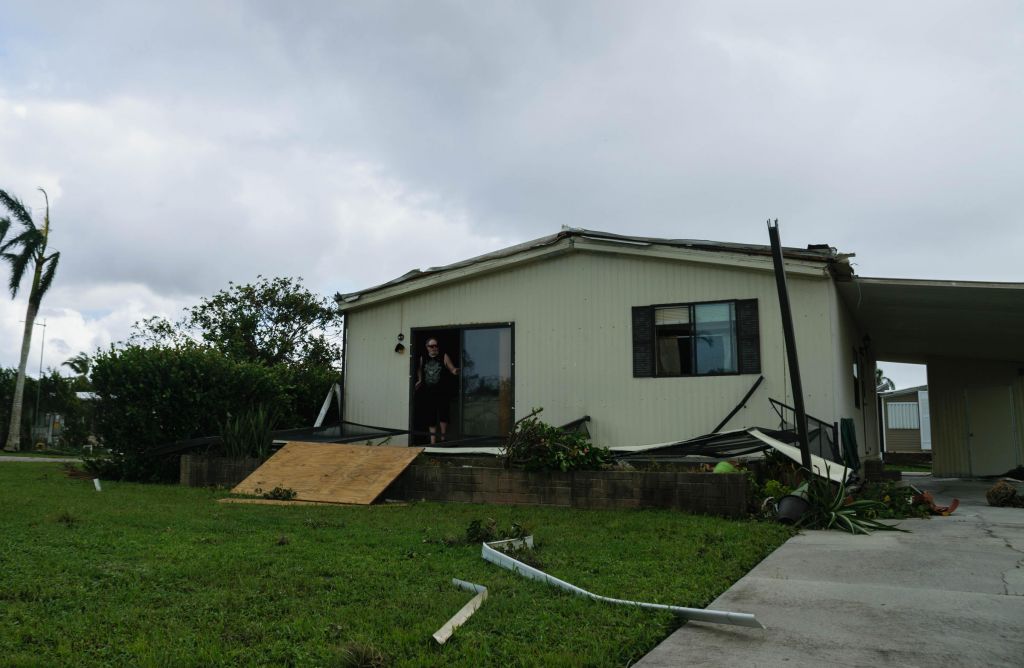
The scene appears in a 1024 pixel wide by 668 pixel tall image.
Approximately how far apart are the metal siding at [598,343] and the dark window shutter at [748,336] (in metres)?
0.08

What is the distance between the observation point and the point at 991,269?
1606cm

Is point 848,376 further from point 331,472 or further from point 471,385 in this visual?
point 331,472

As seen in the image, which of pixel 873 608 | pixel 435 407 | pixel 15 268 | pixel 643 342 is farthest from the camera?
pixel 15 268

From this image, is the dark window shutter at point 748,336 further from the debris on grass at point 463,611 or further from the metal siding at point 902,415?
the metal siding at point 902,415

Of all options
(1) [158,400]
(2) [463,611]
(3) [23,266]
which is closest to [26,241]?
(3) [23,266]

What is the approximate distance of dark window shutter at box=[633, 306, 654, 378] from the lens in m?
10.5

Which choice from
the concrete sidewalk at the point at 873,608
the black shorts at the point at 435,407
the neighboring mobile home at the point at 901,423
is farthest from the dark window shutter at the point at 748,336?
the neighboring mobile home at the point at 901,423

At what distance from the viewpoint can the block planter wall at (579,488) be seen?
23.2ft

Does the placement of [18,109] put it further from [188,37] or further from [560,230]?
[560,230]

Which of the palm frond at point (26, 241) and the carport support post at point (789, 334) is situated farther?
the palm frond at point (26, 241)

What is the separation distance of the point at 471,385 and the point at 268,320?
46.7 feet

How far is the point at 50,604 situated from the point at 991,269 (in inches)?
689

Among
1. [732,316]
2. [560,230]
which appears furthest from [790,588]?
[560,230]

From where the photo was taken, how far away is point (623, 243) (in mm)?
10727
